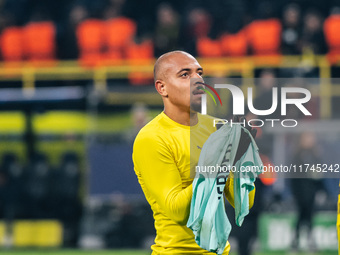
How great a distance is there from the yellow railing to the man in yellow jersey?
7119 millimetres

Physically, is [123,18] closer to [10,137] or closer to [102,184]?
[10,137]

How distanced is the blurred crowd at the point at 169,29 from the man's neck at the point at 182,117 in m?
8.45

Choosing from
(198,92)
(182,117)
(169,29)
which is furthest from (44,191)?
(198,92)

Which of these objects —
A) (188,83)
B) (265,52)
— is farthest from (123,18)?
(188,83)

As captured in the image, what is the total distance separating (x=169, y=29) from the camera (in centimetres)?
1260

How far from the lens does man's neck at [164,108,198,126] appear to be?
12.4ft

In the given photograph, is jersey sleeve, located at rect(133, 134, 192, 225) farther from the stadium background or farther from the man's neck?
the stadium background

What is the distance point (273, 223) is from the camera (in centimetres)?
1004

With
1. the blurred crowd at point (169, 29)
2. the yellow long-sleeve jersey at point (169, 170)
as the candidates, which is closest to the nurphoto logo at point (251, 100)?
the yellow long-sleeve jersey at point (169, 170)

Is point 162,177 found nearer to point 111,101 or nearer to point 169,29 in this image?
point 111,101

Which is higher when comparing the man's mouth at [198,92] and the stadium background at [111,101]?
the man's mouth at [198,92]

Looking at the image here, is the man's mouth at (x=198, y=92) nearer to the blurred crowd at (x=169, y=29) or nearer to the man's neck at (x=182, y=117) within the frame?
the man's neck at (x=182, y=117)

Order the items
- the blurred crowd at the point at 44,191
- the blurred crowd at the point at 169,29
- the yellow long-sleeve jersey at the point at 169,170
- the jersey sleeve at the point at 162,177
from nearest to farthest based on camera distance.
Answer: the jersey sleeve at the point at 162,177
the yellow long-sleeve jersey at the point at 169,170
the blurred crowd at the point at 44,191
the blurred crowd at the point at 169,29

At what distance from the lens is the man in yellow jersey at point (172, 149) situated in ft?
11.6
